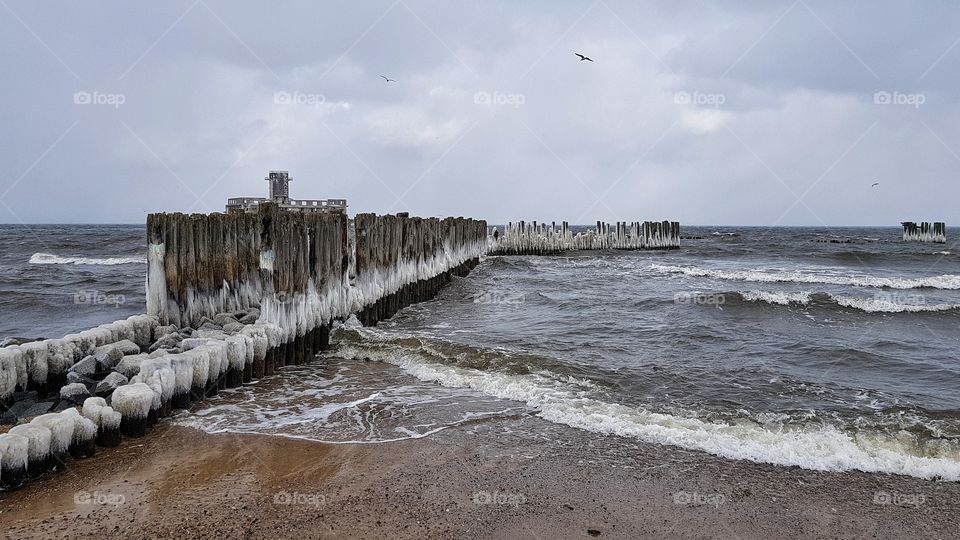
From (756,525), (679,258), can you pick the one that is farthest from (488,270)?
(756,525)

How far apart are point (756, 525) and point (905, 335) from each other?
1146 centimetres

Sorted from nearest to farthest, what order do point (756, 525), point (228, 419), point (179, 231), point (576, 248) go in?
point (756, 525)
point (228, 419)
point (179, 231)
point (576, 248)

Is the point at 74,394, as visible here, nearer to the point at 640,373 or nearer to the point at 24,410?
the point at 24,410

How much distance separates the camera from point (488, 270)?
29.6 meters

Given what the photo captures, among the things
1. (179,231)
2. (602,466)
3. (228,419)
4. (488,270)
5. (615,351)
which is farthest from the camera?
(488,270)

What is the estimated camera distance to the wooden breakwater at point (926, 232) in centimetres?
6066

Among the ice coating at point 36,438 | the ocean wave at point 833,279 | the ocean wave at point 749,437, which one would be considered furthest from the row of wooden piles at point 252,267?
the ocean wave at point 833,279

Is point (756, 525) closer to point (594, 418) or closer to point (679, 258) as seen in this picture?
point (594, 418)

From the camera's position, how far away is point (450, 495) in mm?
4988
